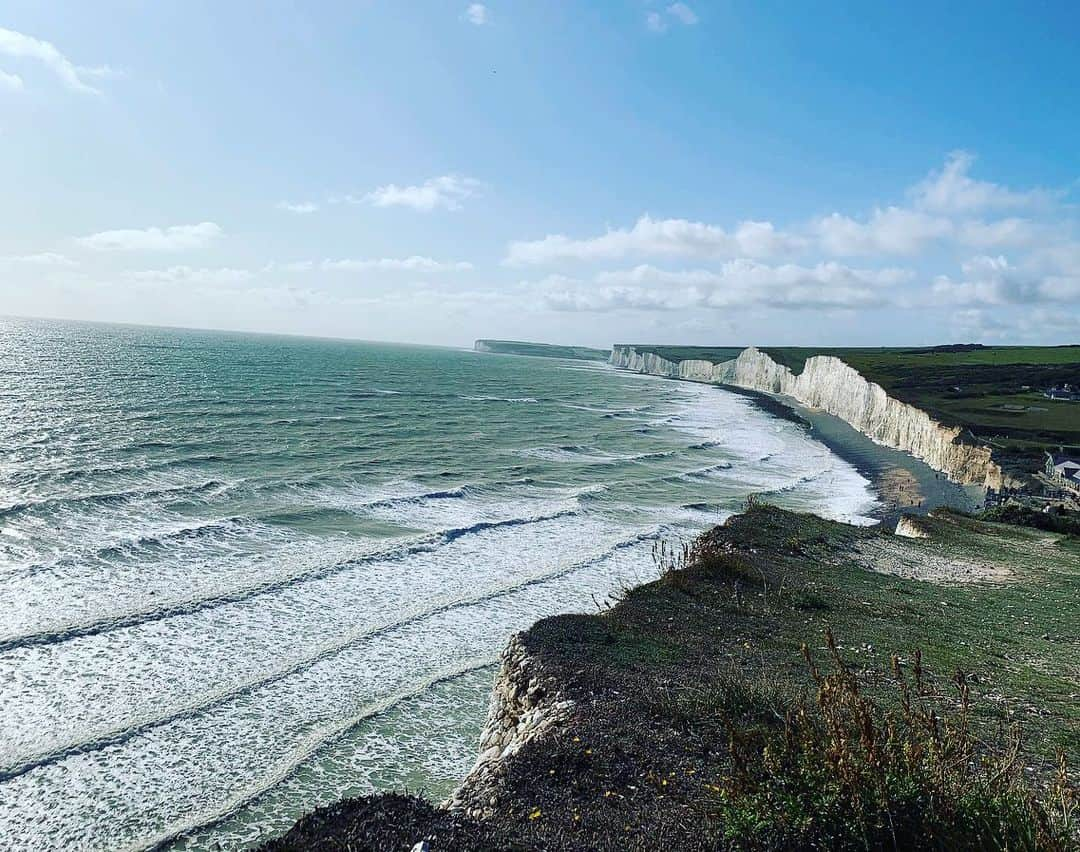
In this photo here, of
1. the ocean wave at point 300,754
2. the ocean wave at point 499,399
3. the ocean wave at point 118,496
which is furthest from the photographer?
the ocean wave at point 499,399

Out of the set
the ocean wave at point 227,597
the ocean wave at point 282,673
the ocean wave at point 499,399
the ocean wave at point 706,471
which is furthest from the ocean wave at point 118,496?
the ocean wave at point 499,399

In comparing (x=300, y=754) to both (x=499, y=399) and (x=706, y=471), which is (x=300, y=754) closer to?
(x=706, y=471)

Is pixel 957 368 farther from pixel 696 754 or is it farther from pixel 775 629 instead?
pixel 696 754

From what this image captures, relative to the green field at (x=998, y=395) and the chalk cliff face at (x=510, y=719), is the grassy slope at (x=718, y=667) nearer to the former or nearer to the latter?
the chalk cliff face at (x=510, y=719)

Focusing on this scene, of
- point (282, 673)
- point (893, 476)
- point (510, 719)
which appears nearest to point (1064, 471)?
point (893, 476)

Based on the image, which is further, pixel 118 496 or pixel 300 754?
pixel 118 496

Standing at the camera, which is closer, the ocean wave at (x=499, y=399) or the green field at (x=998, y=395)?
the green field at (x=998, y=395)

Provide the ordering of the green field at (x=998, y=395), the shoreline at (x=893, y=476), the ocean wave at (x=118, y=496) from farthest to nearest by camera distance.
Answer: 1. the green field at (x=998, y=395)
2. the shoreline at (x=893, y=476)
3. the ocean wave at (x=118, y=496)
